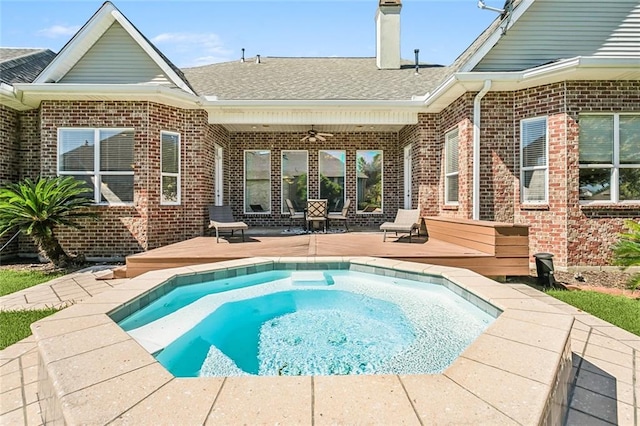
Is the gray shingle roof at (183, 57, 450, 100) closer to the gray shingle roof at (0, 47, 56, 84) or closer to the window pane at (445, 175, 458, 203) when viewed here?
the window pane at (445, 175, 458, 203)

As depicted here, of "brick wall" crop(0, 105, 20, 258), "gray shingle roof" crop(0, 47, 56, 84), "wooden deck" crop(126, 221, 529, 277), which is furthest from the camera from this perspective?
"gray shingle roof" crop(0, 47, 56, 84)

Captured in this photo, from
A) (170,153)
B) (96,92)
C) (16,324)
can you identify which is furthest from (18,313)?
(96,92)

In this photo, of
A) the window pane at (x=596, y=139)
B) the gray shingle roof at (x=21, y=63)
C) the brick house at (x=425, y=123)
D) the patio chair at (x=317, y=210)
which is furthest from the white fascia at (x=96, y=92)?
the window pane at (x=596, y=139)

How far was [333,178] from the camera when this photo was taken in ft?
37.8

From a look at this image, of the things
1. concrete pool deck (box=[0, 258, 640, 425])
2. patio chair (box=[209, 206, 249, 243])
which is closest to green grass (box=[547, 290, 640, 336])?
concrete pool deck (box=[0, 258, 640, 425])

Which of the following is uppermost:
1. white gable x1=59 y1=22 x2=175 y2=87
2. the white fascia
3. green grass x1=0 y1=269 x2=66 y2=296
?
white gable x1=59 y1=22 x2=175 y2=87

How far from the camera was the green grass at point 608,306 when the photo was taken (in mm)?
3656

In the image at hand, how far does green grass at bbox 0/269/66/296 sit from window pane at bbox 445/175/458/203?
8475mm

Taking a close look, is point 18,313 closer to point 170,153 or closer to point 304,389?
point 304,389

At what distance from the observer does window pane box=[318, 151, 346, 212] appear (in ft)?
37.7

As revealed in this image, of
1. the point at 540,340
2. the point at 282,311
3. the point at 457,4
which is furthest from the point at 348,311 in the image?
the point at 457,4

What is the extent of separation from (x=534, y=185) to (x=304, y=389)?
6.81 m

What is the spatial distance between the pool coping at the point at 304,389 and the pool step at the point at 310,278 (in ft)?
9.18

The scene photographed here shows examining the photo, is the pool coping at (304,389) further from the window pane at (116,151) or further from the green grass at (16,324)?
the window pane at (116,151)
